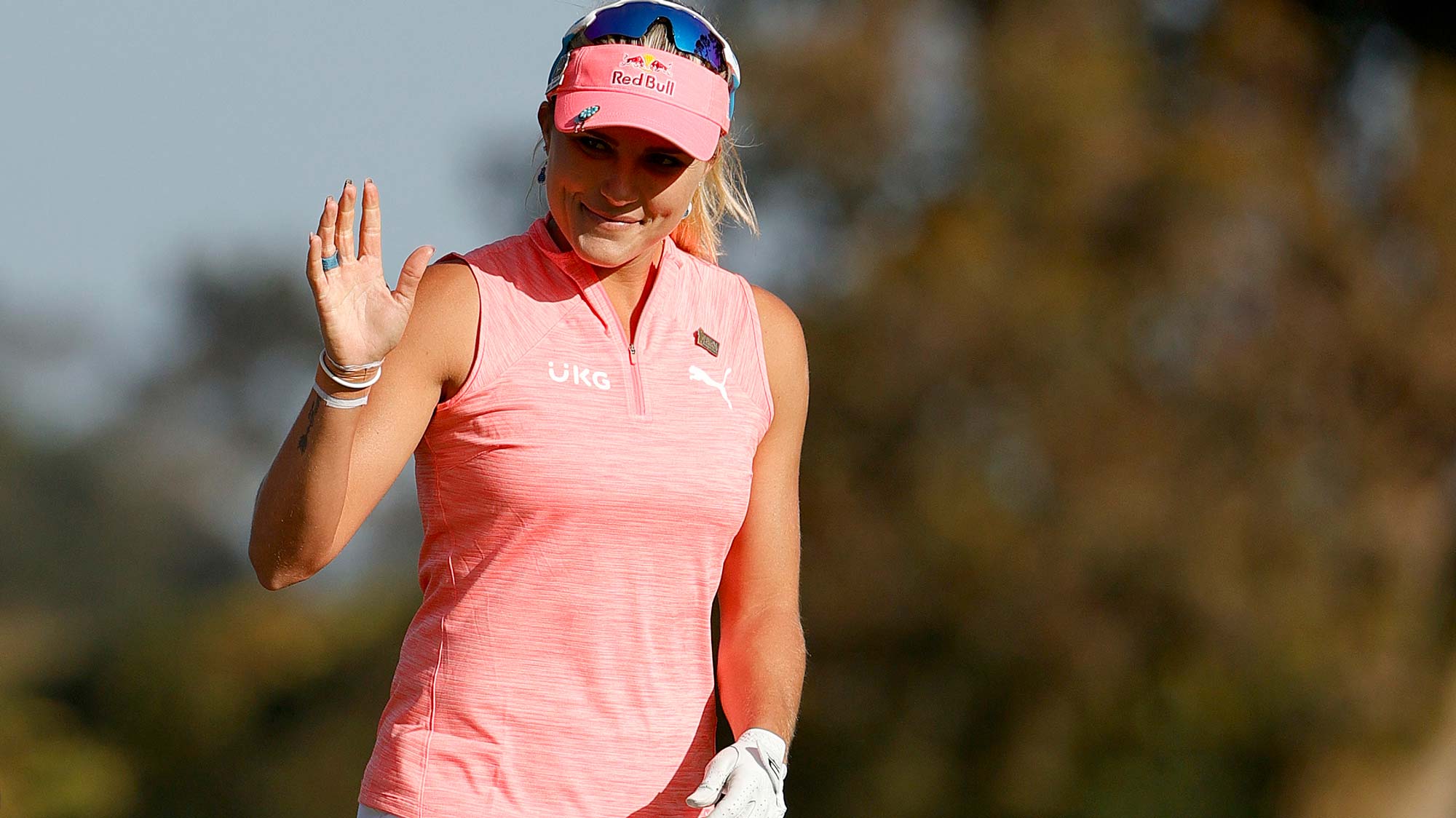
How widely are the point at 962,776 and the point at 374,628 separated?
461cm

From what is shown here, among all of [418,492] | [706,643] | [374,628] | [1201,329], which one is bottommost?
[374,628]

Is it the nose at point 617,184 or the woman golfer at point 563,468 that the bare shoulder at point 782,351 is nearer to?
the woman golfer at point 563,468

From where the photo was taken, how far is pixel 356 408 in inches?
82.7

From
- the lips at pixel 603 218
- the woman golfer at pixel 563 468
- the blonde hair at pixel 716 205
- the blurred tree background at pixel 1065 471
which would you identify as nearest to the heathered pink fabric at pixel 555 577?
the woman golfer at pixel 563 468

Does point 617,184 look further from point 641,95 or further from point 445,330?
point 445,330

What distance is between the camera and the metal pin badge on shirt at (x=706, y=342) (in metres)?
2.41

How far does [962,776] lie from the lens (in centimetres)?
1173

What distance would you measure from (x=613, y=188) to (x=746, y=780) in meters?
0.86

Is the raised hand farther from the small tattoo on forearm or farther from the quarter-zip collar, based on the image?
the quarter-zip collar

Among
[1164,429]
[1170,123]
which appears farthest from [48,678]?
[1170,123]

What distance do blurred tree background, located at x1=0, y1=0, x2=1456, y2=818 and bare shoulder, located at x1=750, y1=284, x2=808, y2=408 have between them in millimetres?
8125

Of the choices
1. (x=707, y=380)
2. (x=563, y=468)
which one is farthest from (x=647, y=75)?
(x=563, y=468)

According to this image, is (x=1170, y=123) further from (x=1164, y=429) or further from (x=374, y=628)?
(x=374, y=628)

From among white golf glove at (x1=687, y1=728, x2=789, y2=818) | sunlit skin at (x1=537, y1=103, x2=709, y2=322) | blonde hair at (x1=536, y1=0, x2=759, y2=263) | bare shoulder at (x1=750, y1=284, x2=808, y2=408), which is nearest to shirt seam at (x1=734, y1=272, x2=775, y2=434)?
bare shoulder at (x1=750, y1=284, x2=808, y2=408)
